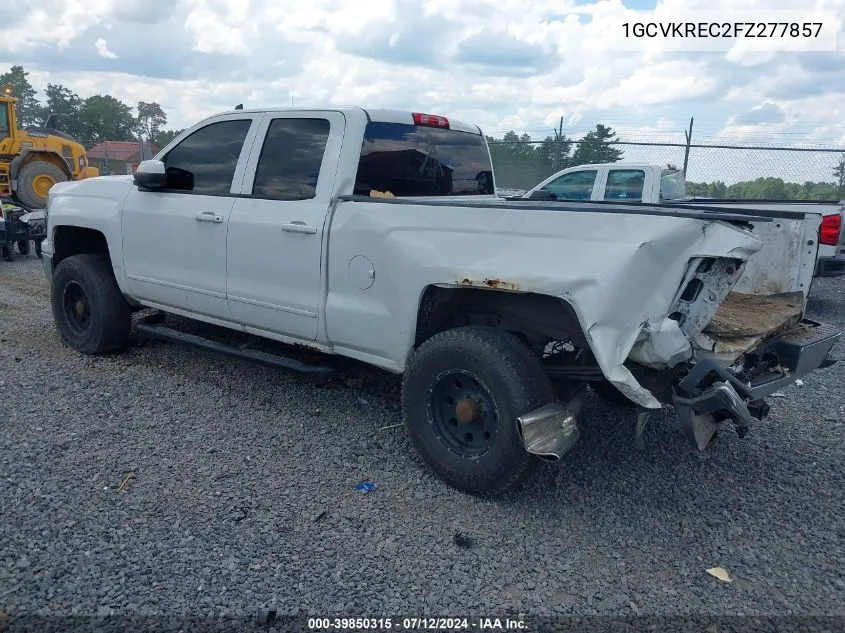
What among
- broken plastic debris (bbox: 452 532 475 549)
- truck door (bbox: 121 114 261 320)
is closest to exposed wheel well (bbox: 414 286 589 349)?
broken plastic debris (bbox: 452 532 475 549)

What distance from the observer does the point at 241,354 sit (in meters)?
4.68

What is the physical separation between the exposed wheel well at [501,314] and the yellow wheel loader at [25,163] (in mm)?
14241

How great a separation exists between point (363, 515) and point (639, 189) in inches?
272

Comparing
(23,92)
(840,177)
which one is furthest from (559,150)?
(23,92)

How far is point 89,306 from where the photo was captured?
5.68 m

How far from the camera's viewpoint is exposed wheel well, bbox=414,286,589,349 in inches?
136

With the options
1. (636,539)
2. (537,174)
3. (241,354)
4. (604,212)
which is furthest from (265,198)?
(537,174)

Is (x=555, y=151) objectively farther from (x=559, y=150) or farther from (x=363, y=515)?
(x=363, y=515)

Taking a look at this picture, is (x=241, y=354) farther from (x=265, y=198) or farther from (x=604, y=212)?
(x=604, y=212)

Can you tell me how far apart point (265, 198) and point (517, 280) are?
1.99 metres

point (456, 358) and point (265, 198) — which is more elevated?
point (265, 198)

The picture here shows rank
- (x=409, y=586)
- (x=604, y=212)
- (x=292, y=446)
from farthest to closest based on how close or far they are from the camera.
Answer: (x=292, y=446) → (x=604, y=212) → (x=409, y=586)

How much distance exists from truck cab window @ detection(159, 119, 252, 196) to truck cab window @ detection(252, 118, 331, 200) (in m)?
0.27

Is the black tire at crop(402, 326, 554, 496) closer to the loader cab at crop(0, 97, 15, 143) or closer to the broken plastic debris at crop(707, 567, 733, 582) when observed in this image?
the broken plastic debris at crop(707, 567, 733, 582)
